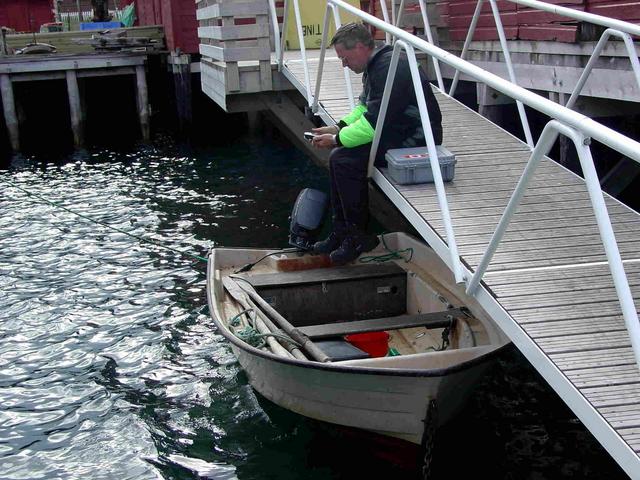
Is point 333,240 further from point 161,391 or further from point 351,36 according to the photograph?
point 161,391

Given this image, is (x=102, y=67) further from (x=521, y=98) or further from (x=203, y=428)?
(x=521, y=98)

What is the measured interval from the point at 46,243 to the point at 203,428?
16.9 ft

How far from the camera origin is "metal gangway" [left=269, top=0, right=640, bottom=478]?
3305mm

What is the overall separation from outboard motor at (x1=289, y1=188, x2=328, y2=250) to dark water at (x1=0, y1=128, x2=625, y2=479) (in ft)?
3.65

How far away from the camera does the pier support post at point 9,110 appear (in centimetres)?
1668

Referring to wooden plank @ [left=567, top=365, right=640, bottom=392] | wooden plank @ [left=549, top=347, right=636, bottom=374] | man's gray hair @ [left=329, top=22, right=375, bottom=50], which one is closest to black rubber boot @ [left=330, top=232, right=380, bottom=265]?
man's gray hair @ [left=329, top=22, right=375, bottom=50]

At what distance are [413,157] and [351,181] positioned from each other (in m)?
0.58

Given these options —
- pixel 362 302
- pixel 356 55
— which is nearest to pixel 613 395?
pixel 362 302

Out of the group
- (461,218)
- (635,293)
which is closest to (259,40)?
(461,218)

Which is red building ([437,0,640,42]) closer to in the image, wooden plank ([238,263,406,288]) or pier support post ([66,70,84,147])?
wooden plank ([238,263,406,288])

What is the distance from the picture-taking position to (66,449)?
17.5ft

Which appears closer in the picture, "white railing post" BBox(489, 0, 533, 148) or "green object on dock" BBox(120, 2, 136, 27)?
"white railing post" BBox(489, 0, 533, 148)

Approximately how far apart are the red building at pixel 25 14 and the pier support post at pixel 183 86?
19351mm

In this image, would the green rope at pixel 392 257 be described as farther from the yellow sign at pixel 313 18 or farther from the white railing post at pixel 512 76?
the yellow sign at pixel 313 18
